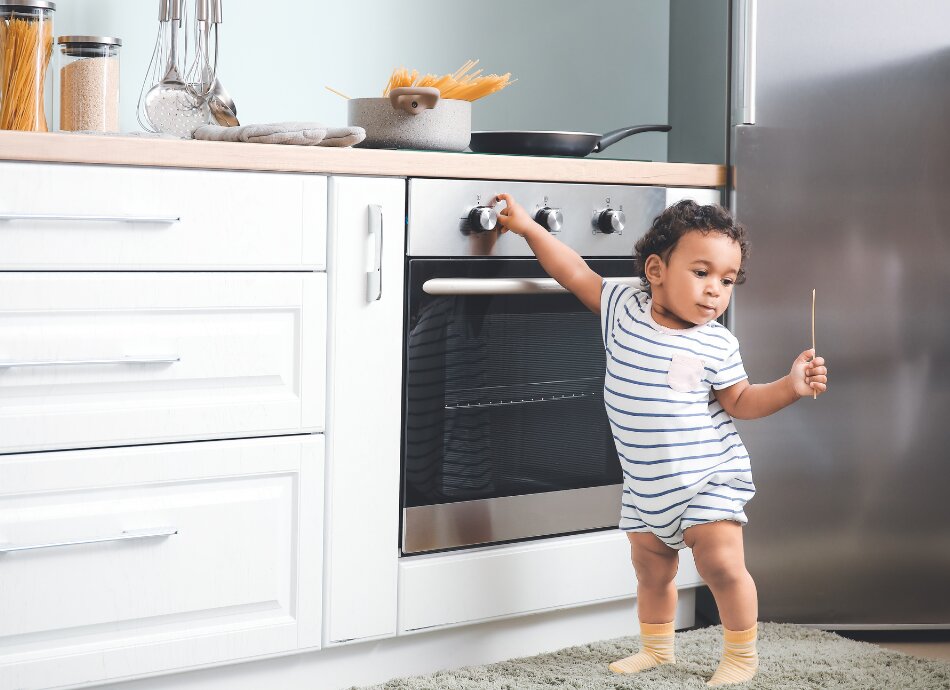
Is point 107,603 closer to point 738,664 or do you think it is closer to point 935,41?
point 738,664

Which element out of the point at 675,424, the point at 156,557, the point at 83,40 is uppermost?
the point at 83,40

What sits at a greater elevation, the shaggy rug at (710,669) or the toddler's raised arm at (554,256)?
the toddler's raised arm at (554,256)

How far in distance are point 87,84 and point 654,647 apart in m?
1.23

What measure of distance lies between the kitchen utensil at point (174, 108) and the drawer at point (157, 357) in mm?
402

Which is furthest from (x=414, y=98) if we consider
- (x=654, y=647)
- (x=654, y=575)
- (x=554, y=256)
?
(x=654, y=647)

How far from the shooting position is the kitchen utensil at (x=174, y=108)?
1815 mm

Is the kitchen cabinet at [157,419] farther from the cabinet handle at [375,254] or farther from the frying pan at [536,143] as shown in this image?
the frying pan at [536,143]

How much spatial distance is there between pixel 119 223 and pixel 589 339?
78 centimetres

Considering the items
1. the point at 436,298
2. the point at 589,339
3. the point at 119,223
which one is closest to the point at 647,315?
the point at 589,339

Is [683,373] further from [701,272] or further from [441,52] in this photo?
[441,52]

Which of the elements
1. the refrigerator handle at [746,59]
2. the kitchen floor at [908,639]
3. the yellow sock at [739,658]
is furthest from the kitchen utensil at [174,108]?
the kitchen floor at [908,639]

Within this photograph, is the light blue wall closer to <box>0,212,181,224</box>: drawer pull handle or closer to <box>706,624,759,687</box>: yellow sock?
<box>0,212,181,224</box>: drawer pull handle

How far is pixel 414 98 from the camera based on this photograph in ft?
5.74

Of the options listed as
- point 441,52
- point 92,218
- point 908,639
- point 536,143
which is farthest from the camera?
point 441,52
